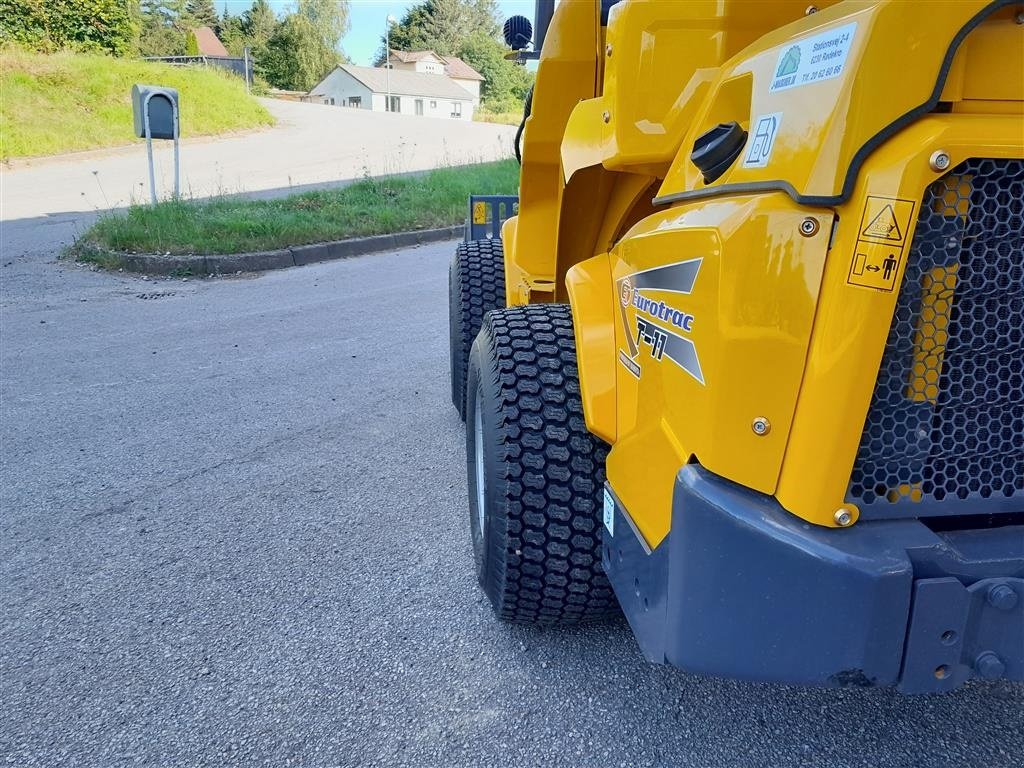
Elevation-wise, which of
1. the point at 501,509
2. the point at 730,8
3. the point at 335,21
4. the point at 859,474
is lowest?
the point at 501,509

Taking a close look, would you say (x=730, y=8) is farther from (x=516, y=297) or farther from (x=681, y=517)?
(x=516, y=297)

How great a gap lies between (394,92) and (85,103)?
49.4 m

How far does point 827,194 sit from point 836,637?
78 centimetres

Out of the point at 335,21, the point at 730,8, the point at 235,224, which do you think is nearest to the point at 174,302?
the point at 235,224

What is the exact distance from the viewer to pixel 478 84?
81.1 metres

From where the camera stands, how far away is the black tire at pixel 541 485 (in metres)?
2.15

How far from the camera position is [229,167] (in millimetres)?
17672

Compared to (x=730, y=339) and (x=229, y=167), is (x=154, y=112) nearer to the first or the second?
(x=229, y=167)

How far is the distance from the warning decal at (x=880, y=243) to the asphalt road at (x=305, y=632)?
4.19ft

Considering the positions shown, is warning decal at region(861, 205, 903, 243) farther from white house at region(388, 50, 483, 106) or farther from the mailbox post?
white house at region(388, 50, 483, 106)

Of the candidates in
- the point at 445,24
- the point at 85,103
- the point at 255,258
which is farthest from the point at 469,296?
the point at 445,24

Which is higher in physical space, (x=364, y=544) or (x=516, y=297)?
(x=516, y=297)

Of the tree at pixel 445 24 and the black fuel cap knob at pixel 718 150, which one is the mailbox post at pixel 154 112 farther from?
the tree at pixel 445 24

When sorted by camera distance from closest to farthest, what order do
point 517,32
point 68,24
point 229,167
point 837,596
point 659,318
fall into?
point 837,596, point 659,318, point 517,32, point 229,167, point 68,24
